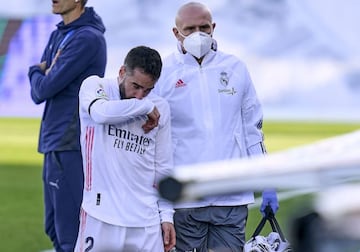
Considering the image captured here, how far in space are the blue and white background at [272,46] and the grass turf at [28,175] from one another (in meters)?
0.64

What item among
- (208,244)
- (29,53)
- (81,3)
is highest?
(29,53)

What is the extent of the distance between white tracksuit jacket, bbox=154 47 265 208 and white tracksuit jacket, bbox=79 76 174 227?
1.23ft

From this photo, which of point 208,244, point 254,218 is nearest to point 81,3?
point 208,244

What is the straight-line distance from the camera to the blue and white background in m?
21.8

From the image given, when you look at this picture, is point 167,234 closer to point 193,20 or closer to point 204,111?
point 204,111

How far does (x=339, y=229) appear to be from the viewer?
2.25 metres

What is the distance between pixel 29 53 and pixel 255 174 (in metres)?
20.6

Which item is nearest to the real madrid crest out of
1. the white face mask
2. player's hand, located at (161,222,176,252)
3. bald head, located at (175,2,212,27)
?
the white face mask

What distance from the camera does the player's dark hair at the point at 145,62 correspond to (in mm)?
5582

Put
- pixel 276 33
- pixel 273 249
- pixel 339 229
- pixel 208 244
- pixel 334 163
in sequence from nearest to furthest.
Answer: pixel 339 229, pixel 334 163, pixel 273 249, pixel 208 244, pixel 276 33

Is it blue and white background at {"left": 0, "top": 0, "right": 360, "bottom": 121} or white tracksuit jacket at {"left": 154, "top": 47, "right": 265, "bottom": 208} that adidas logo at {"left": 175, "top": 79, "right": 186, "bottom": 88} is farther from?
blue and white background at {"left": 0, "top": 0, "right": 360, "bottom": 121}

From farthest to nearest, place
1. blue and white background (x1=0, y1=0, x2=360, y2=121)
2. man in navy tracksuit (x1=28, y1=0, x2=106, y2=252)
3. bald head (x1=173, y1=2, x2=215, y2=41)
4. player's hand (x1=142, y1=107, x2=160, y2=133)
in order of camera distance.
→ blue and white background (x1=0, y1=0, x2=360, y2=121), man in navy tracksuit (x1=28, y1=0, x2=106, y2=252), bald head (x1=173, y1=2, x2=215, y2=41), player's hand (x1=142, y1=107, x2=160, y2=133)

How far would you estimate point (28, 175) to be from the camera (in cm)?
1474

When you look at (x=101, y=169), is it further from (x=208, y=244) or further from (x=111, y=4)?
(x=111, y=4)
